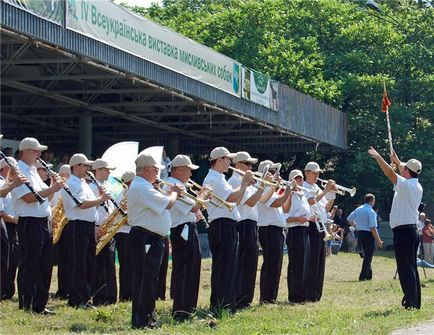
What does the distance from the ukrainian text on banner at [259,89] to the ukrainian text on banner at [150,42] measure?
797 mm

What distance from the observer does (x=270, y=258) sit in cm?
1677

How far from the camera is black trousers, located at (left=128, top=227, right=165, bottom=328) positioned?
1297 centimetres

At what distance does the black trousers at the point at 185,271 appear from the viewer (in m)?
14.0

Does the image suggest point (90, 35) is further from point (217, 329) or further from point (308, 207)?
point (217, 329)

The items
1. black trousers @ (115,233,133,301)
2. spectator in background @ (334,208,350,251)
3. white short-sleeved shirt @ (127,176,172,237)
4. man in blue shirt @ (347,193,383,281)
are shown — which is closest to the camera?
white short-sleeved shirt @ (127,176,172,237)

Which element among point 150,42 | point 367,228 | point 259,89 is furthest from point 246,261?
point 259,89

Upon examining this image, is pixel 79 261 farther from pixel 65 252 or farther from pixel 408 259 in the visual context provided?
pixel 408 259

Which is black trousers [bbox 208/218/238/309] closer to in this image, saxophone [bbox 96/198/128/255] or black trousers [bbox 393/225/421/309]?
saxophone [bbox 96/198/128/255]

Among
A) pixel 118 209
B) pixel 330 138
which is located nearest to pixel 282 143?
pixel 330 138

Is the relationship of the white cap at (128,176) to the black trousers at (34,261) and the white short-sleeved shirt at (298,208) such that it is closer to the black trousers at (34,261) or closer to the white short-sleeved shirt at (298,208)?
the black trousers at (34,261)

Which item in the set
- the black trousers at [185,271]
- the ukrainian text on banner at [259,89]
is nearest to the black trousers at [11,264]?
the black trousers at [185,271]

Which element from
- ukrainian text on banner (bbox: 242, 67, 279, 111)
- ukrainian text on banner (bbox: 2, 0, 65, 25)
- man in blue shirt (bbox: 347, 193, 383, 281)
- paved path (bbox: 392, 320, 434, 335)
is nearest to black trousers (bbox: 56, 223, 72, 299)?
ukrainian text on banner (bbox: 2, 0, 65, 25)

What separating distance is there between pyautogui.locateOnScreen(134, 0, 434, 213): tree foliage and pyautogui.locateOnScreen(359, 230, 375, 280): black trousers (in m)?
16.2

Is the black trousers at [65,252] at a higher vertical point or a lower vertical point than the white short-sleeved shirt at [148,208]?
lower
